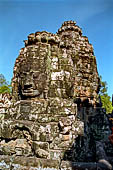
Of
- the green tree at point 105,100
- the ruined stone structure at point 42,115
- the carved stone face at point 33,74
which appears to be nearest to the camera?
the ruined stone structure at point 42,115

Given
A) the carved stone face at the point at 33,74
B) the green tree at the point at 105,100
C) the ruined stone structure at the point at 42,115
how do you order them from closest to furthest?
the ruined stone structure at the point at 42,115 → the carved stone face at the point at 33,74 → the green tree at the point at 105,100

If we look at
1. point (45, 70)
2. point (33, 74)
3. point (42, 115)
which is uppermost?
point (45, 70)

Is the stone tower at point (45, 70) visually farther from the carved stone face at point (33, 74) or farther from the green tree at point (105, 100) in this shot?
the green tree at point (105, 100)

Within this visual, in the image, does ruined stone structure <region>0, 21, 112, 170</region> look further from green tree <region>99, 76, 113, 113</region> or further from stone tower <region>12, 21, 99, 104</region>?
green tree <region>99, 76, 113, 113</region>

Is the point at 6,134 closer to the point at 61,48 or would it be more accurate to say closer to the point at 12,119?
the point at 12,119

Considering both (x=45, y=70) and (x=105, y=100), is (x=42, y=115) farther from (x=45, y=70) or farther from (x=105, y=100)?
(x=105, y=100)

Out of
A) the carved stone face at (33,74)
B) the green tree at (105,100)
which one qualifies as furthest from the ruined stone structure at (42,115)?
the green tree at (105,100)

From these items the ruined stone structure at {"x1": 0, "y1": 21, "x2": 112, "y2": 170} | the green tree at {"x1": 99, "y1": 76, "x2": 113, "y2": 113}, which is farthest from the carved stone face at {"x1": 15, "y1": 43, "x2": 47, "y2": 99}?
the green tree at {"x1": 99, "y1": 76, "x2": 113, "y2": 113}

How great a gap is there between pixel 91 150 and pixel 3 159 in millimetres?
4721

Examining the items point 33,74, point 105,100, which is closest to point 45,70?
point 33,74

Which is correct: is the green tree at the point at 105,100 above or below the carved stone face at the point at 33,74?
above

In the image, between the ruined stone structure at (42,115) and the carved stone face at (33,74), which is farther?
the carved stone face at (33,74)

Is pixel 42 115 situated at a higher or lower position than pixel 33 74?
lower

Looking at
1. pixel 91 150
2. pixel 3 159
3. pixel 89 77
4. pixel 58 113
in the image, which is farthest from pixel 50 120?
pixel 89 77
